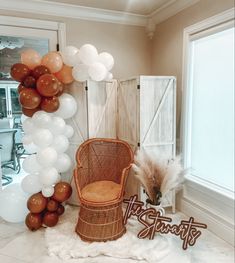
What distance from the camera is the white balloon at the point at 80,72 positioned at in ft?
8.36

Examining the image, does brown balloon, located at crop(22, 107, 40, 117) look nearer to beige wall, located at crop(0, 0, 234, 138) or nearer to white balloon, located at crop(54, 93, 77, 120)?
white balloon, located at crop(54, 93, 77, 120)

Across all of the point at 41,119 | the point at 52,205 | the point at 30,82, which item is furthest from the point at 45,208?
the point at 30,82

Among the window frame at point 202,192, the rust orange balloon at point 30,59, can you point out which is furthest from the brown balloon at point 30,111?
the window frame at point 202,192

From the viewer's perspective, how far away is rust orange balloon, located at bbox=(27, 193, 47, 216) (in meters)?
2.49

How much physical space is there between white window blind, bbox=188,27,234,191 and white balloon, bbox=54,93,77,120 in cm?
137

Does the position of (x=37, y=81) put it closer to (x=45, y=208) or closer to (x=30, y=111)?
(x=30, y=111)

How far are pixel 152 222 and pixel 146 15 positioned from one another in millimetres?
2685

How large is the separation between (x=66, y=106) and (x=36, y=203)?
3.53ft

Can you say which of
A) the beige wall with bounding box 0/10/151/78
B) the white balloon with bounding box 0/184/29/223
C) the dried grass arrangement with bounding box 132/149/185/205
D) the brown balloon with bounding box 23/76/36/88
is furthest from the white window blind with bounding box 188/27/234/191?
the white balloon with bounding box 0/184/29/223

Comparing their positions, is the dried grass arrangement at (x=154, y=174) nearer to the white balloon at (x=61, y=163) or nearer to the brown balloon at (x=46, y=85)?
the white balloon at (x=61, y=163)

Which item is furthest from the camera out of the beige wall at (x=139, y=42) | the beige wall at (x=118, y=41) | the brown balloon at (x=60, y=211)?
the beige wall at (x=118, y=41)

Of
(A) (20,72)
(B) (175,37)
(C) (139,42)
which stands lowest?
(A) (20,72)

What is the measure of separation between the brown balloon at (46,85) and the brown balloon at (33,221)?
1.30m

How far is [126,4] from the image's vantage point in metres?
2.92
